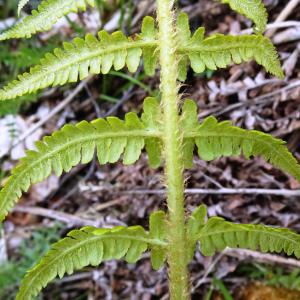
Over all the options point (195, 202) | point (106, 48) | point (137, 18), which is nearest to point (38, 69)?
point (106, 48)

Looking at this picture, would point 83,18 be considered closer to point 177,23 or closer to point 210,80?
point 210,80

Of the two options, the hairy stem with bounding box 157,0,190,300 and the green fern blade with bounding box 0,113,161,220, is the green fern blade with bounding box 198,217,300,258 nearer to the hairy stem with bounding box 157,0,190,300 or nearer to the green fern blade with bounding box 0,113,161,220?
the hairy stem with bounding box 157,0,190,300

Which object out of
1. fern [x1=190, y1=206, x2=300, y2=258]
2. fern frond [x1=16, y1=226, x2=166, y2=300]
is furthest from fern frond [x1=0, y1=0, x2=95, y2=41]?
fern [x1=190, y1=206, x2=300, y2=258]

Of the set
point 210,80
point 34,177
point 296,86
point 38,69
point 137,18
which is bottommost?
point 34,177

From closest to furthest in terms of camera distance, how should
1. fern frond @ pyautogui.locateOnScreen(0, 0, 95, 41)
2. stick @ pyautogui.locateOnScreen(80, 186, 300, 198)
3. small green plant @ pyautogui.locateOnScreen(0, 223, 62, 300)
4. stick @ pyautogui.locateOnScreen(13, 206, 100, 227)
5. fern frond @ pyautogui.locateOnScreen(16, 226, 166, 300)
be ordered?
1. fern frond @ pyautogui.locateOnScreen(0, 0, 95, 41)
2. fern frond @ pyautogui.locateOnScreen(16, 226, 166, 300)
3. stick @ pyautogui.locateOnScreen(80, 186, 300, 198)
4. small green plant @ pyautogui.locateOnScreen(0, 223, 62, 300)
5. stick @ pyautogui.locateOnScreen(13, 206, 100, 227)

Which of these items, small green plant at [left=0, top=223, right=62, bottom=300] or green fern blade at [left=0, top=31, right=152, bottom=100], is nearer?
green fern blade at [left=0, top=31, right=152, bottom=100]

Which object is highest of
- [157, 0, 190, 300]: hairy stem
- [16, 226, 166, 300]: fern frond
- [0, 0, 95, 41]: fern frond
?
[0, 0, 95, 41]: fern frond

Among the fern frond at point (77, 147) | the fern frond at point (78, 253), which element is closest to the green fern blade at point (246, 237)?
the fern frond at point (78, 253)

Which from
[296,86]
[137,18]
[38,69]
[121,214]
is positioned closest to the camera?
[38,69]
